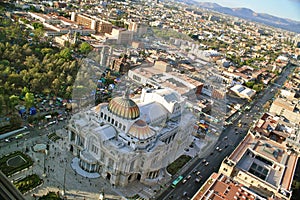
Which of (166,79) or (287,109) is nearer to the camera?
(166,79)

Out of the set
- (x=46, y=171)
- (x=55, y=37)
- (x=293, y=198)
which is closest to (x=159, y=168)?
(x=46, y=171)

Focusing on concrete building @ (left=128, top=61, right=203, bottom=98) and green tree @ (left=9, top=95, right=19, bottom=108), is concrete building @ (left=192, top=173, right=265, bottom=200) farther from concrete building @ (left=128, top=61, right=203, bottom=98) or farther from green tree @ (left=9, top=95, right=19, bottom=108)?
green tree @ (left=9, top=95, right=19, bottom=108)

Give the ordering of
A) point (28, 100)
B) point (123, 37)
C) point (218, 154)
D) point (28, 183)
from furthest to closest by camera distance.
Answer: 1. point (123, 37)
2. point (218, 154)
3. point (28, 100)
4. point (28, 183)

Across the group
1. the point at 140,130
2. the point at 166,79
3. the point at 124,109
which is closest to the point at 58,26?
the point at 166,79

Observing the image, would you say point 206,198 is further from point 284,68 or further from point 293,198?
point 284,68

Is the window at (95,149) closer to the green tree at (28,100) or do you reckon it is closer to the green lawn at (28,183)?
the green lawn at (28,183)

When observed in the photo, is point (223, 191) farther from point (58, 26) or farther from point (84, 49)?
point (58, 26)

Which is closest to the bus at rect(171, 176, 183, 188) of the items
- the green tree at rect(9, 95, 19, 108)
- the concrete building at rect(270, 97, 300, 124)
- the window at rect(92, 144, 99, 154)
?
the window at rect(92, 144, 99, 154)

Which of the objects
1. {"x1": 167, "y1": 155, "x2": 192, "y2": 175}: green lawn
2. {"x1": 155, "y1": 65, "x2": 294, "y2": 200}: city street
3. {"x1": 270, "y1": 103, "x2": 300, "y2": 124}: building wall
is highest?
{"x1": 270, "y1": 103, "x2": 300, "y2": 124}: building wall
